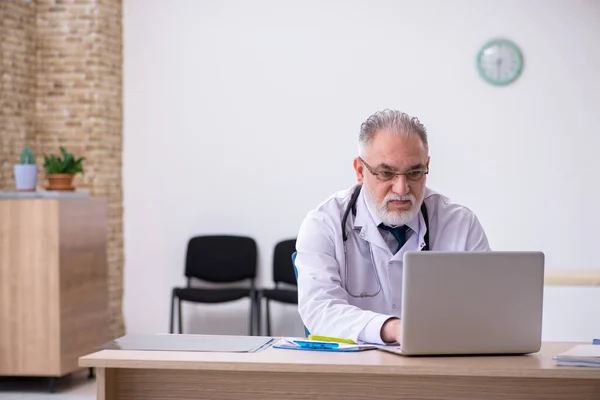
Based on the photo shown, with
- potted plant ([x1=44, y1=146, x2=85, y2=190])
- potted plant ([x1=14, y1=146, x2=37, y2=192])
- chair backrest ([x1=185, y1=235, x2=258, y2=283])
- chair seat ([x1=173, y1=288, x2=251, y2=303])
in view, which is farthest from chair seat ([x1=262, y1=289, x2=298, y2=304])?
potted plant ([x1=14, y1=146, x2=37, y2=192])

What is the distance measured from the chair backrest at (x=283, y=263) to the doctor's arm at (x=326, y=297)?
386cm

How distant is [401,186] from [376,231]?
22cm

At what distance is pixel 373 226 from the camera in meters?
3.08

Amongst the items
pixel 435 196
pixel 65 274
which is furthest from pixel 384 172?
pixel 65 274

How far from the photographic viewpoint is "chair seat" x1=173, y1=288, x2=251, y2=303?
268 inches

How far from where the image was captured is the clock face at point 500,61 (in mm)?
6934

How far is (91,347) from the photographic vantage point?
6.37 meters

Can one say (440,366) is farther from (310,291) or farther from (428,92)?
(428,92)

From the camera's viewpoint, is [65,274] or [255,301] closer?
[65,274]

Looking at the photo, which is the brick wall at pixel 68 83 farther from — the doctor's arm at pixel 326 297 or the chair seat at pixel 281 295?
the doctor's arm at pixel 326 297

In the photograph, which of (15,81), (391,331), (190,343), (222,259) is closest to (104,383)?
(190,343)

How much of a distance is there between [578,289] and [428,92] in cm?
190

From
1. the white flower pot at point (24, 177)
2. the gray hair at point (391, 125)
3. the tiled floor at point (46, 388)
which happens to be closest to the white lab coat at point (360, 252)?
the gray hair at point (391, 125)

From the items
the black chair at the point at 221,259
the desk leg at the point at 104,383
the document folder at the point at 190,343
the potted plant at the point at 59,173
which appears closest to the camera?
the desk leg at the point at 104,383
